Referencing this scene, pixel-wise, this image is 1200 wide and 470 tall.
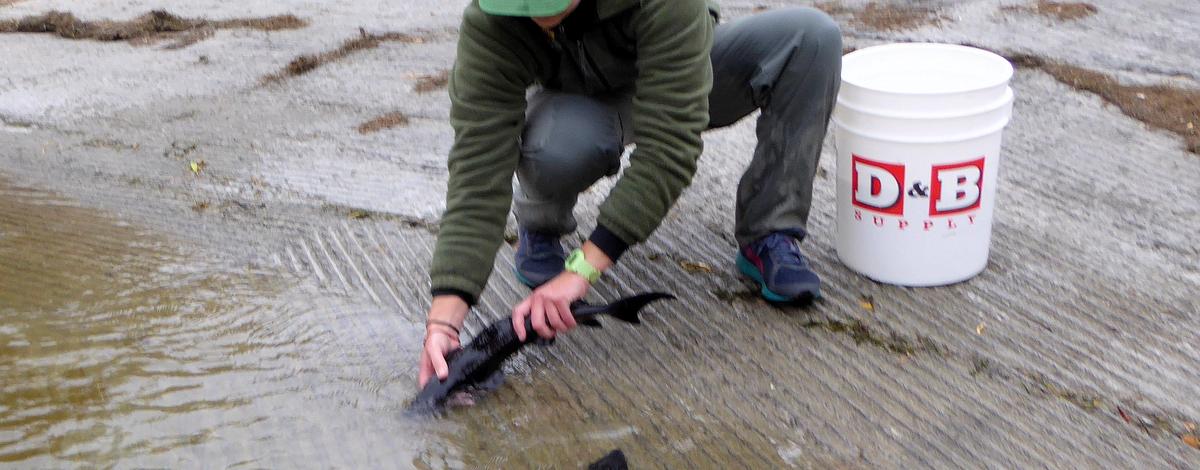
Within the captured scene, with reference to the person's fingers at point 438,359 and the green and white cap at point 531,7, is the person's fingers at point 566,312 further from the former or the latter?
the green and white cap at point 531,7

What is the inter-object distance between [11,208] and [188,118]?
0.87 metres

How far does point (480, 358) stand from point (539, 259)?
0.47 m

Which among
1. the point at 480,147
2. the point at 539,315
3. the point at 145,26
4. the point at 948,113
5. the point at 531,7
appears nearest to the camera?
the point at 531,7

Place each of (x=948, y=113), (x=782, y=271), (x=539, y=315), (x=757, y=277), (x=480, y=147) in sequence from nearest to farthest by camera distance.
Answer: (x=539, y=315)
(x=480, y=147)
(x=948, y=113)
(x=782, y=271)
(x=757, y=277)

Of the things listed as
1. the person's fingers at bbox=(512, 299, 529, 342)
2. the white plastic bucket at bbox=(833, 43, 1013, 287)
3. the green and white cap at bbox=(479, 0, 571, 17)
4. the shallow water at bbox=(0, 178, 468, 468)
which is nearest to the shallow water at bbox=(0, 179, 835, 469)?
the shallow water at bbox=(0, 178, 468, 468)

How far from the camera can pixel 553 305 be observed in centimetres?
179

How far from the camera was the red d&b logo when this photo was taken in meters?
2.10

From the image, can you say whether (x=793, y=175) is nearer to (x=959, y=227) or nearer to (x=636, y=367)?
(x=959, y=227)

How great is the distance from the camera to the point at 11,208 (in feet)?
9.80

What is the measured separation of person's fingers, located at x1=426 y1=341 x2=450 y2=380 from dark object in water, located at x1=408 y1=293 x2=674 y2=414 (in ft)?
0.11

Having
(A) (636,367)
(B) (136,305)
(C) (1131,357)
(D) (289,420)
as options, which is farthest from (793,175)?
(B) (136,305)

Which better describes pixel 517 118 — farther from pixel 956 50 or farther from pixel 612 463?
pixel 956 50

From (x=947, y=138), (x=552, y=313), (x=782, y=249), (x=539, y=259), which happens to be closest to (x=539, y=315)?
(x=552, y=313)

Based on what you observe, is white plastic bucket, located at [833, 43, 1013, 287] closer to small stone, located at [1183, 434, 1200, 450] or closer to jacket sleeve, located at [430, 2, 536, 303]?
small stone, located at [1183, 434, 1200, 450]
